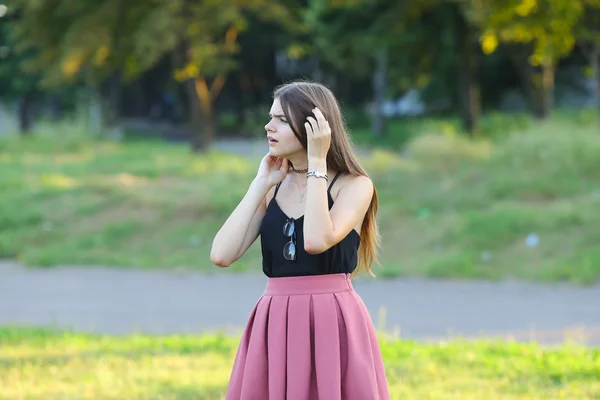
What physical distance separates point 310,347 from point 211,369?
109 inches

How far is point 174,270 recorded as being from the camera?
10.6m

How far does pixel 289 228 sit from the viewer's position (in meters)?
3.34

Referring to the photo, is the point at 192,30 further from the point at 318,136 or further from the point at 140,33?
the point at 318,136

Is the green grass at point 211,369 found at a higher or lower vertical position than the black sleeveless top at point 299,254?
lower

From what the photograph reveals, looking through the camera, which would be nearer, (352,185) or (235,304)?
(352,185)

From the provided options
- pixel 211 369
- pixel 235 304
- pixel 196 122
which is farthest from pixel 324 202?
pixel 196 122

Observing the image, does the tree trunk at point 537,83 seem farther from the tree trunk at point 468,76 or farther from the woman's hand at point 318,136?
the woman's hand at point 318,136

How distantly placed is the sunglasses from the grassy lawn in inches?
252

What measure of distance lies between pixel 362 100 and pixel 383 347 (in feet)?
159

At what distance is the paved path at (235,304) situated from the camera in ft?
25.1

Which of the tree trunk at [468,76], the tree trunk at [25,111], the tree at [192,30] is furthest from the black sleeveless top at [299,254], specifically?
the tree trunk at [25,111]

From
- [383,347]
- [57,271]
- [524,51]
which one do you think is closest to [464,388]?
[383,347]

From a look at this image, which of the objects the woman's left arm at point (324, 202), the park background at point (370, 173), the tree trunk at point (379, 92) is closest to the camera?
→ the woman's left arm at point (324, 202)

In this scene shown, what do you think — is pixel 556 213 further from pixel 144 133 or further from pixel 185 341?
pixel 144 133
